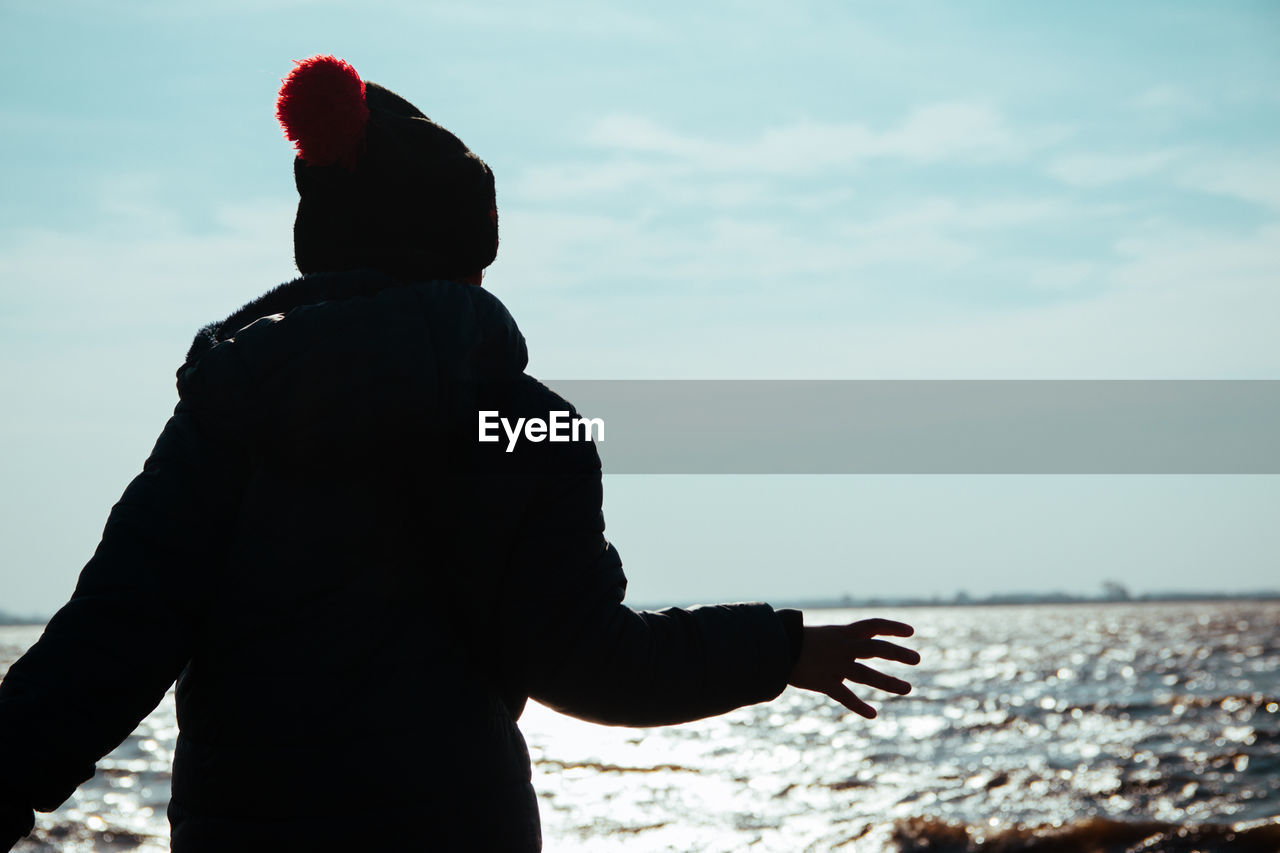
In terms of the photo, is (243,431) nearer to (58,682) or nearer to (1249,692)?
(58,682)

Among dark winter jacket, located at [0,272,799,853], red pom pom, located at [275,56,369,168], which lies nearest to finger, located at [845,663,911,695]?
dark winter jacket, located at [0,272,799,853]

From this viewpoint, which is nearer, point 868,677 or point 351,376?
point 351,376

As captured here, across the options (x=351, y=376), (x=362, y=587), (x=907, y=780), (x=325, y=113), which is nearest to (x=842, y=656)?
(x=362, y=587)

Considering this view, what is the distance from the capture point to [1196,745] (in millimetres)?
13477

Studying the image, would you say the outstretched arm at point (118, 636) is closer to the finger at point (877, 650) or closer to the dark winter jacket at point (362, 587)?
the dark winter jacket at point (362, 587)

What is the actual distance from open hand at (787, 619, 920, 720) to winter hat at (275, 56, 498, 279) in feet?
2.68

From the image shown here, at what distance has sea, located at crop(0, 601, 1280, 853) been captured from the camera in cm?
941

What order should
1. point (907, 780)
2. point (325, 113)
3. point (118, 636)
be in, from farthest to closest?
point (907, 780), point (325, 113), point (118, 636)

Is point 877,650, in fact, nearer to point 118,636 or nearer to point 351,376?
point 351,376

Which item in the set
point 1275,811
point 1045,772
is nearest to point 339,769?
point 1275,811

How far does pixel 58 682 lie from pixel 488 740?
0.55m

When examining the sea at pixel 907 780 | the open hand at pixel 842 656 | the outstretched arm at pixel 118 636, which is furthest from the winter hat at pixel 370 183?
the sea at pixel 907 780

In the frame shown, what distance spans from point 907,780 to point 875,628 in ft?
38.1

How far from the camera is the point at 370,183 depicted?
1.63m
